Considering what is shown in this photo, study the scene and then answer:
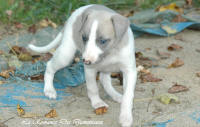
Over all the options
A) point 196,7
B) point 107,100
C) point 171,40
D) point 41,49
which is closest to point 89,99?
point 107,100

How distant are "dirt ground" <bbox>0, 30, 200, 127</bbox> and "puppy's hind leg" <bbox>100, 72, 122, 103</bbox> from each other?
0.06 meters

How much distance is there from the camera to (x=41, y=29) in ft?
20.7

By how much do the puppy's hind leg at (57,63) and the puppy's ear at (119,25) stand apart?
2.82 feet

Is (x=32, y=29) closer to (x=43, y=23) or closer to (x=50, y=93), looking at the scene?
(x=43, y=23)

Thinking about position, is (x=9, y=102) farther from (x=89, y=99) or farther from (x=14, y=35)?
(x=14, y=35)

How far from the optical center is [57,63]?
430cm

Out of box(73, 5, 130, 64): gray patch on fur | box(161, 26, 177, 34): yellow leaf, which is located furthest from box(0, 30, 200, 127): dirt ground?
box(161, 26, 177, 34): yellow leaf

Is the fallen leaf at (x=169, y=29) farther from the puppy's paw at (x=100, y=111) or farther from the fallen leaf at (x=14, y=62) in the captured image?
the puppy's paw at (x=100, y=111)

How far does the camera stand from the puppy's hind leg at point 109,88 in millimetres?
4133

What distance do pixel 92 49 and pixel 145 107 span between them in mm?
989

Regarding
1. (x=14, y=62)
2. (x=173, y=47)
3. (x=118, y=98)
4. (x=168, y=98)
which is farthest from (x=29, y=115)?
(x=173, y=47)

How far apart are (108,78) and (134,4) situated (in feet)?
12.1

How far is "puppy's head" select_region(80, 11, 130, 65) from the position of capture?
317 centimetres

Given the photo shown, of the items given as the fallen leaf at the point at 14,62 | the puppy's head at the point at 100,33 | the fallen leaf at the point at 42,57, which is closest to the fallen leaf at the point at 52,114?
the puppy's head at the point at 100,33
